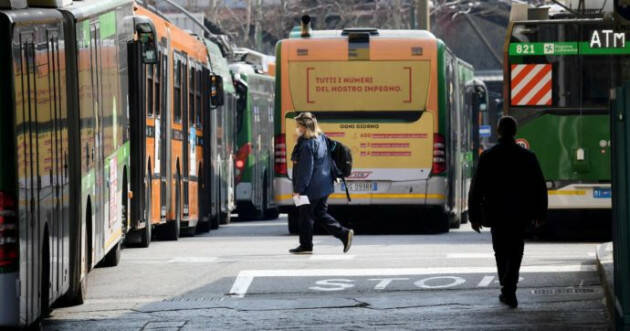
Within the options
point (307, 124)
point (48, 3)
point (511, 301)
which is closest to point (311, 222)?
point (307, 124)

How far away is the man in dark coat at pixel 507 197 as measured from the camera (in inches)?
563

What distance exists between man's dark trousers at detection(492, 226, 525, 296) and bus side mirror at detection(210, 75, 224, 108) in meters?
15.2

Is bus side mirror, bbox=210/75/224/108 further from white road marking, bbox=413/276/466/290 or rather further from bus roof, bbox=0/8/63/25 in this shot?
bus roof, bbox=0/8/63/25

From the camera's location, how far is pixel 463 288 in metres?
15.8

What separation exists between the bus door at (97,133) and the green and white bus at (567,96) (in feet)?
30.9

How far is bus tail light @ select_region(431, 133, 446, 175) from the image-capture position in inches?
1035

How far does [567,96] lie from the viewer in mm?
23891

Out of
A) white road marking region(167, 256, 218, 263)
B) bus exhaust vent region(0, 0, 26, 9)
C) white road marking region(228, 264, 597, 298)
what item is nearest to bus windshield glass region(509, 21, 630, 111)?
white road marking region(167, 256, 218, 263)

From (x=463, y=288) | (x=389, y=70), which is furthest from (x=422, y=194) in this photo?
(x=463, y=288)

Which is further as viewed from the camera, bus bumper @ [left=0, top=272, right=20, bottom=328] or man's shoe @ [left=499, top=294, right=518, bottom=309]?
man's shoe @ [left=499, top=294, right=518, bottom=309]

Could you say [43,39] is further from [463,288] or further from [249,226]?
[249,226]

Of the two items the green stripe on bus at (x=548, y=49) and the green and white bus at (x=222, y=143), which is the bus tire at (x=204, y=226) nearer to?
the green and white bus at (x=222, y=143)

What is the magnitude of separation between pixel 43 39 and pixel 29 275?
1680 millimetres

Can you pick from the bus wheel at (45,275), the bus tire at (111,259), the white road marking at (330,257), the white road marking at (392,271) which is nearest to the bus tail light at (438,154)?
the white road marking at (330,257)
